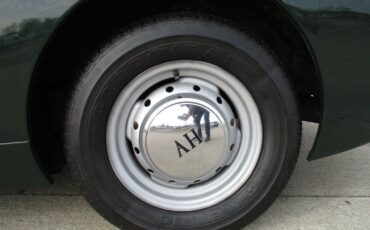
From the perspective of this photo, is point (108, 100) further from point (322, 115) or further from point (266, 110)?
point (322, 115)

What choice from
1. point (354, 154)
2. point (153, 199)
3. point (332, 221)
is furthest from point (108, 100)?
point (354, 154)

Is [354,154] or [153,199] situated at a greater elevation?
[153,199]

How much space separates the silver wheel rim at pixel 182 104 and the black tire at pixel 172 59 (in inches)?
1.4

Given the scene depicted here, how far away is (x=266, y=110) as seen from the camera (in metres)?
1.89

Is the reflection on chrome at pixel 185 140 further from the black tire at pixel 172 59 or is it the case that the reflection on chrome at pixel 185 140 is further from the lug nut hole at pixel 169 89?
the black tire at pixel 172 59

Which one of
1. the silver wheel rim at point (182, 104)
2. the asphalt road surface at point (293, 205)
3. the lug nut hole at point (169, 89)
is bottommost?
the asphalt road surface at point (293, 205)

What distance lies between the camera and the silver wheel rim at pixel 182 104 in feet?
6.22

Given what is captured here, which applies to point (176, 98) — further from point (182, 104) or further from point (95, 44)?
point (95, 44)

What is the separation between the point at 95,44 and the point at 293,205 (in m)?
1.35

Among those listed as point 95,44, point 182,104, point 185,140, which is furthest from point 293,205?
point 95,44

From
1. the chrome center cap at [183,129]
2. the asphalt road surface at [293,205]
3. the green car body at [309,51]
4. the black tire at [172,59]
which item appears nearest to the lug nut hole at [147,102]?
the chrome center cap at [183,129]

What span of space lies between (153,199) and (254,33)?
91 cm

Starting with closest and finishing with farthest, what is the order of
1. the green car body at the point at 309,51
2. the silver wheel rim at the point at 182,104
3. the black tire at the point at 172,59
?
the green car body at the point at 309,51
the black tire at the point at 172,59
the silver wheel rim at the point at 182,104

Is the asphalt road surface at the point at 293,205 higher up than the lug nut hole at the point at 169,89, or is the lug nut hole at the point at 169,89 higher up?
the lug nut hole at the point at 169,89
